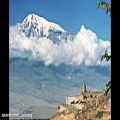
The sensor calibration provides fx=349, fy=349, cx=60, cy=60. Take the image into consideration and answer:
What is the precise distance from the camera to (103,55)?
2906 mm

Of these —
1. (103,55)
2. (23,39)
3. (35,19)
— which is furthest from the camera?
(103,55)
